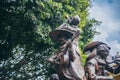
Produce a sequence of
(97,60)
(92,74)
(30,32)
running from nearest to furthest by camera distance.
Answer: (92,74) → (97,60) → (30,32)

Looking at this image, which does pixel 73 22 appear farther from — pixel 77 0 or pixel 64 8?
pixel 77 0

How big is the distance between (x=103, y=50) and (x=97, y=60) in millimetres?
284

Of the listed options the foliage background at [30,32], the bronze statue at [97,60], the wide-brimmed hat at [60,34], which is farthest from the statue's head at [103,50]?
the foliage background at [30,32]

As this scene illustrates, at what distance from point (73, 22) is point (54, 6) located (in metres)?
6.51

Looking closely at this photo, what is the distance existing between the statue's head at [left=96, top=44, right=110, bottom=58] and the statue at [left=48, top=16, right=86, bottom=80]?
533mm

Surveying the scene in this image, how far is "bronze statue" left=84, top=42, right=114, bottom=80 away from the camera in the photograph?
26.3ft

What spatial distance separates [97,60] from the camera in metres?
8.27

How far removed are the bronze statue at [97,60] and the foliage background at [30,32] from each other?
4868 mm

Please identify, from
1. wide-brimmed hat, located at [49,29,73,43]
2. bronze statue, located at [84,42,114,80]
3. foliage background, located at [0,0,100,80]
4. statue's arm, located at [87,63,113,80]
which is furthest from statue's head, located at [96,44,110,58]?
foliage background, located at [0,0,100,80]

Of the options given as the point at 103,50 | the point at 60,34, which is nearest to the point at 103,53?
the point at 103,50

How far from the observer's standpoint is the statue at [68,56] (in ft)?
25.5

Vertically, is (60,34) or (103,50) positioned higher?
(60,34)

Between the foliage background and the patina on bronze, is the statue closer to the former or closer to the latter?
the patina on bronze

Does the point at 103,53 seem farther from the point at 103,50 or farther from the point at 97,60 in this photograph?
the point at 97,60
